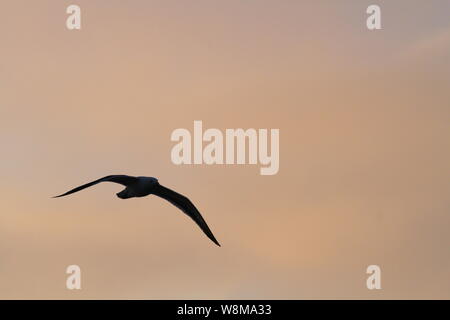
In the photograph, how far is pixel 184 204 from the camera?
36719 millimetres

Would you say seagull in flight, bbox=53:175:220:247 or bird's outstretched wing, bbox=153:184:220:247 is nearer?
seagull in flight, bbox=53:175:220:247

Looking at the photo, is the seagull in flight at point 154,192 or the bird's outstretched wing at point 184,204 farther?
the bird's outstretched wing at point 184,204

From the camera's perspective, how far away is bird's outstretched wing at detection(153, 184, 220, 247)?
118ft

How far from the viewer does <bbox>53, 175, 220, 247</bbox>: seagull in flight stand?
33.3 m

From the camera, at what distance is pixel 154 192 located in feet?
118

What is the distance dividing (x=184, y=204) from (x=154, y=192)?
1493mm

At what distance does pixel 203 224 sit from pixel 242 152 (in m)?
3.91

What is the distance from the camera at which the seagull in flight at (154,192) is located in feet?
109

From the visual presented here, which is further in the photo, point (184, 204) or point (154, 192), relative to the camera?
point (184, 204)

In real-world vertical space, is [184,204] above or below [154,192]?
below

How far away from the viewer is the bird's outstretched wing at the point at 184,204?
35872 mm
